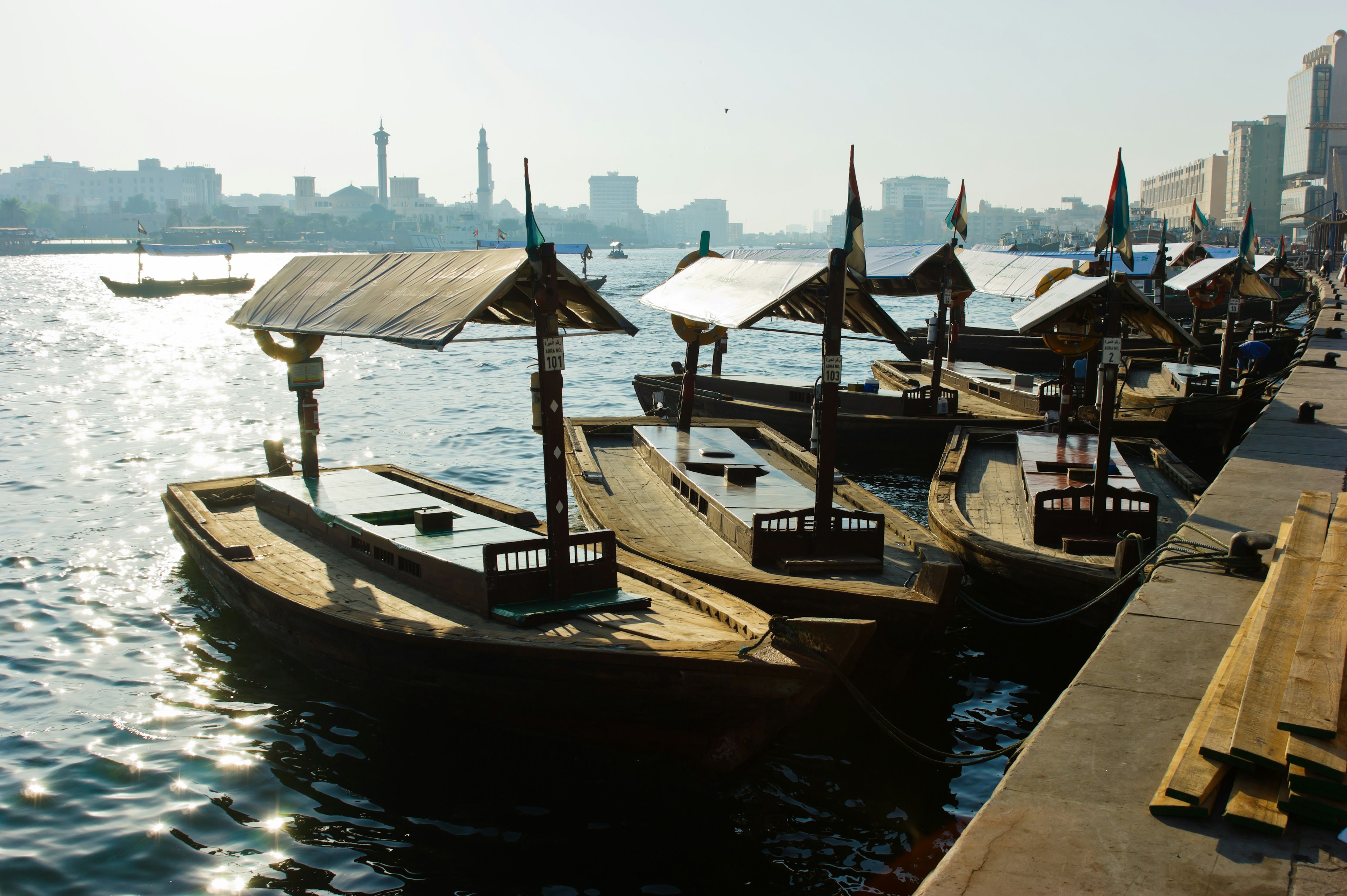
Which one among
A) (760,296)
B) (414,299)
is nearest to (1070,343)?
(760,296)

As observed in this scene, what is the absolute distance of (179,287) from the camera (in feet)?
331

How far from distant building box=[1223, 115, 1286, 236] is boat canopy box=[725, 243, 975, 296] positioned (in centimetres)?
19114

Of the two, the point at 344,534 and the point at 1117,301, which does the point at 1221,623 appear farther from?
the point at 344,534

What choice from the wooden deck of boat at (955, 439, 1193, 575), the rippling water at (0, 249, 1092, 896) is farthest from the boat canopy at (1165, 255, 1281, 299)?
the rippling water at (0, 249, 1092, 896)

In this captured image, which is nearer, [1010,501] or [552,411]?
[552,411]

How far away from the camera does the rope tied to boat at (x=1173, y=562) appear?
11.8 m

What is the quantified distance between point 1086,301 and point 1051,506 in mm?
3685

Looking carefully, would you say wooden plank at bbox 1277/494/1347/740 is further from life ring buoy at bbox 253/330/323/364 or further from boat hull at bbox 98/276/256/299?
boat hull at bbox 98/276/256/299

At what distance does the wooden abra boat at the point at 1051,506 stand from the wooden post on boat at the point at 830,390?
2.85 meters

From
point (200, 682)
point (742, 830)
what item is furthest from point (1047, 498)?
point (200, 682)

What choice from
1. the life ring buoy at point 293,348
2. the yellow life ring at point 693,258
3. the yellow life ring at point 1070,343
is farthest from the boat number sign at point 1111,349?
the life ring buoy at point 293,348

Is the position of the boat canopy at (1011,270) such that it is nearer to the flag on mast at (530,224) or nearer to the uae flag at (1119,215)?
the uae flag at (1119,215)

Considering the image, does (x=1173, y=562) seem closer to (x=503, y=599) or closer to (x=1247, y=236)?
(x=503, y=599)

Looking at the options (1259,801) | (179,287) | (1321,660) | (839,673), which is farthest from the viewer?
(179,287)
